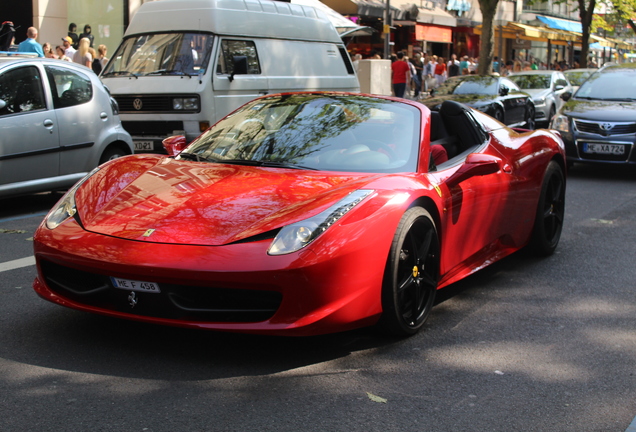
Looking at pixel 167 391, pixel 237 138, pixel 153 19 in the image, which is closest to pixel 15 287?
pixel 237 138

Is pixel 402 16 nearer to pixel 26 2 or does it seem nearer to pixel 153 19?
pixel 26 2

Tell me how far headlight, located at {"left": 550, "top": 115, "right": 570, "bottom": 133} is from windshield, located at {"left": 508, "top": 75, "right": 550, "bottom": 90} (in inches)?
353

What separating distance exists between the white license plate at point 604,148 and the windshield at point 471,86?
19.6 feet

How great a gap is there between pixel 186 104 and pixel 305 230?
305 inches

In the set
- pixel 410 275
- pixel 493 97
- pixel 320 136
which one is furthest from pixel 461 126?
pixel 493 97

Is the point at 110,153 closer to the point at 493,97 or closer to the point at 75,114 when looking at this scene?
the point at 75,114

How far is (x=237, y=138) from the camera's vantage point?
5.13 metres

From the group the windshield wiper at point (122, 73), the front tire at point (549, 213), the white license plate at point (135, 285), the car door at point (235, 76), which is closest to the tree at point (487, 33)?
the car door at point (235, 76)

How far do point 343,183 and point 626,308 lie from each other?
2093 mm

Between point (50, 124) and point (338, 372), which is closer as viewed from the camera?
point (338, 372)

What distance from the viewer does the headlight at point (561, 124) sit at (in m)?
12.2

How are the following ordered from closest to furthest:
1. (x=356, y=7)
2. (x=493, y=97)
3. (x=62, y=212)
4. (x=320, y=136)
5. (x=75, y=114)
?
(x=62, y=212) → (x=320, y=136) → (x=75, y=114) → (x=493, y=97) → (x=356, y=7)

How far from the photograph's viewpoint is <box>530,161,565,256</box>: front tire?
20.8 feet

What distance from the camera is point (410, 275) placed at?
4.34m
